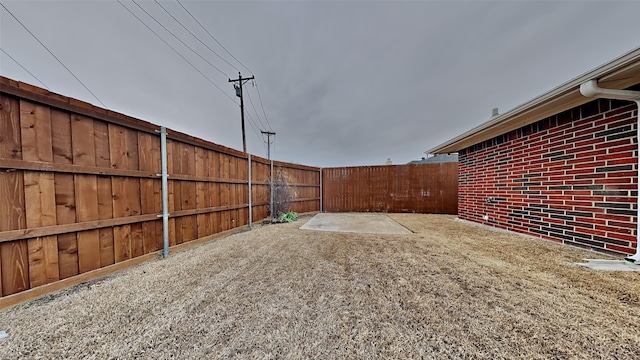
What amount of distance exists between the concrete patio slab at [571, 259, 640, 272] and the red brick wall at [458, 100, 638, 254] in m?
0.32

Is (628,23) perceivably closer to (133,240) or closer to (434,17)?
(434,17)

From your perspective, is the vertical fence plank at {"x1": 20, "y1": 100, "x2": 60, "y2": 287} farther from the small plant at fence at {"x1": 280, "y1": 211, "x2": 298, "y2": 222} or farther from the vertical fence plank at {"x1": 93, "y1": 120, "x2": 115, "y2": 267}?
the small plant at fence at {"x1": 280, "y1": 211, "x2": 298, "y2": 222}

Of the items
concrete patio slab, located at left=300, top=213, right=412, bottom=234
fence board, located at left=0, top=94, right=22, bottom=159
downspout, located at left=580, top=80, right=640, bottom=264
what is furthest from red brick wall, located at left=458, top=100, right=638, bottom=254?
fence board, located at left=0, top=94, right=22, bottom=159

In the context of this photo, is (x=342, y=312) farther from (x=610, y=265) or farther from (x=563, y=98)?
(x=563, y=98)

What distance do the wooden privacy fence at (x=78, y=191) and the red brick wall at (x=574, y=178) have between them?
5.92 m

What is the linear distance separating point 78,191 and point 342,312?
2817 millimetres

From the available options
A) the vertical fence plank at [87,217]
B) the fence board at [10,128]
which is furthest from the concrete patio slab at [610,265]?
the fence board at [10,128]

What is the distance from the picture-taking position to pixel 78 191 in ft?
6.41

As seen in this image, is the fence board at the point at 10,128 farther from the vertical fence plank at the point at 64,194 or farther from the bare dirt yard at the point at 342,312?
the bare dirt yard at the point at 342,312

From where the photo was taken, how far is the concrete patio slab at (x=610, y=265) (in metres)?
2.04

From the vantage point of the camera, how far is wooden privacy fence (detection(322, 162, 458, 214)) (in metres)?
6.82

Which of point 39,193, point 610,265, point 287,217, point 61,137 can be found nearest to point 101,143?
point 61,137

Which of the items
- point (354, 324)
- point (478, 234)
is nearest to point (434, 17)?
point (478, 234)

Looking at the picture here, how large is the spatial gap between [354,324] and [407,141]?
10634 millimetres
